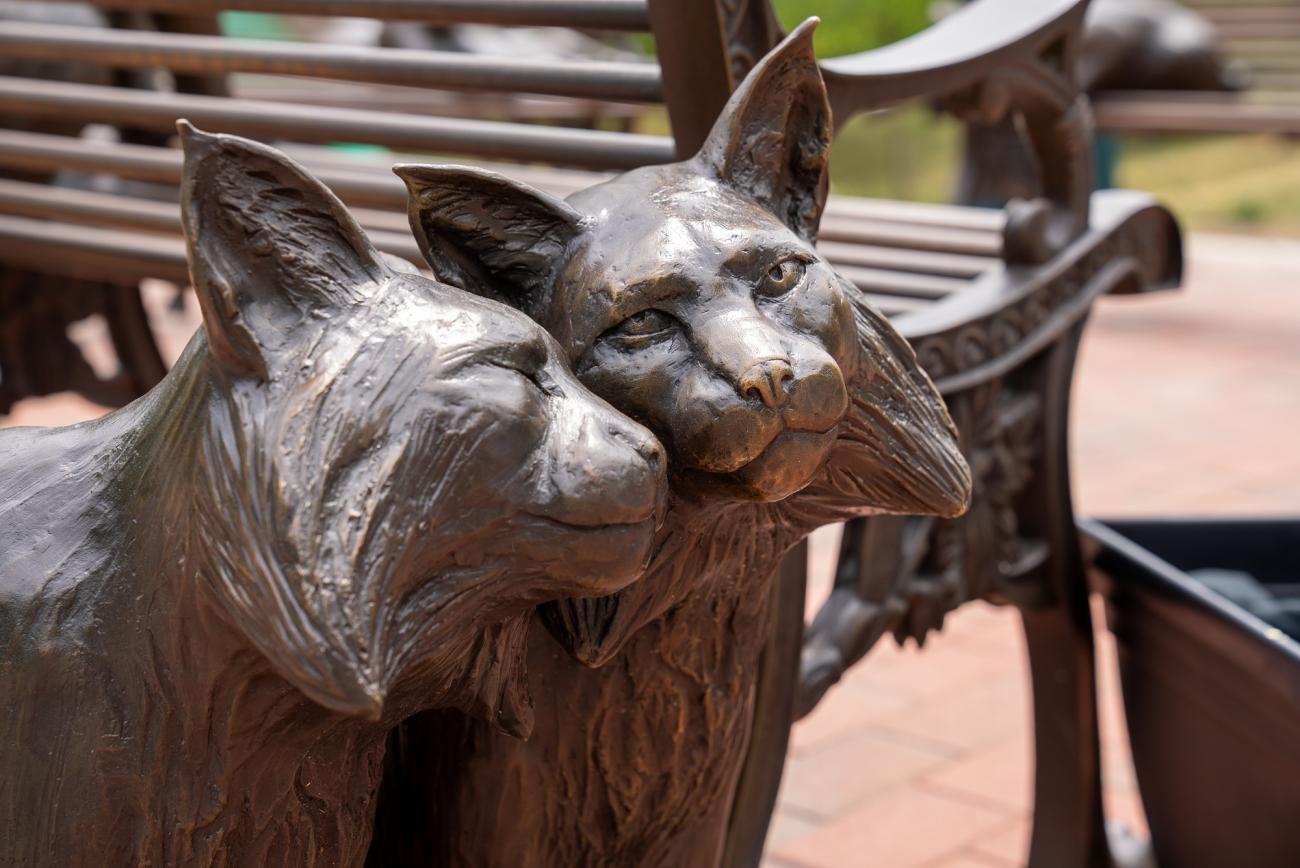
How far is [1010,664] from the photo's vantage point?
263cm

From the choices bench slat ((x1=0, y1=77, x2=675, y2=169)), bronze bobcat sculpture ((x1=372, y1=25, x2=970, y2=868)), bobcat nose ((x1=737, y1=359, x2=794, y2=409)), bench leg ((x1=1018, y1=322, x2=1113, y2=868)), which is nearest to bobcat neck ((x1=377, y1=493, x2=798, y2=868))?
bronze bobcat sculpture ((x1=372, y1=25, x2=970, y2=868))

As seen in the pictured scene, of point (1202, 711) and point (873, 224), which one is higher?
point (873, 224)

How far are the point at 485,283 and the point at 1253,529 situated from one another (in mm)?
1370

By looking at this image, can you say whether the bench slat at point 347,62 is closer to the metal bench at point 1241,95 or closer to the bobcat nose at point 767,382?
the bobcat nose at point 767,382

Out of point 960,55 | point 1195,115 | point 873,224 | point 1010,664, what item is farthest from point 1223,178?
point 960,55

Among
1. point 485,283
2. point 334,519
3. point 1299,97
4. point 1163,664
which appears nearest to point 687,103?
point 485,283

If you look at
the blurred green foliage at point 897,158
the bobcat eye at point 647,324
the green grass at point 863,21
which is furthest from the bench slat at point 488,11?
the blurred green foliage at point 897,158

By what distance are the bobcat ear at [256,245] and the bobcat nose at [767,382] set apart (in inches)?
7.2

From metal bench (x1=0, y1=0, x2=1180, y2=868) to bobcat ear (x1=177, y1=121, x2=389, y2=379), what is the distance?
46 cm

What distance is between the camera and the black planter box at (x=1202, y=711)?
1.39m

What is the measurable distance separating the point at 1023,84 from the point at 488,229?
0.89 m

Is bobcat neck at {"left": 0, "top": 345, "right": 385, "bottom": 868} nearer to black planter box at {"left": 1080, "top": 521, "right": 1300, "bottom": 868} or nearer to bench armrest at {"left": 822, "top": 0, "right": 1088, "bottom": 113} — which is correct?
bench armrest at {"left": 822, "top": 0, "right": 1088, "bottom": 113}

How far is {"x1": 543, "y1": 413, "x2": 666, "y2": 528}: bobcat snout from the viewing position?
0.65 m

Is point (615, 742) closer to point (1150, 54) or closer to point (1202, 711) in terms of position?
point (1202, 711)
